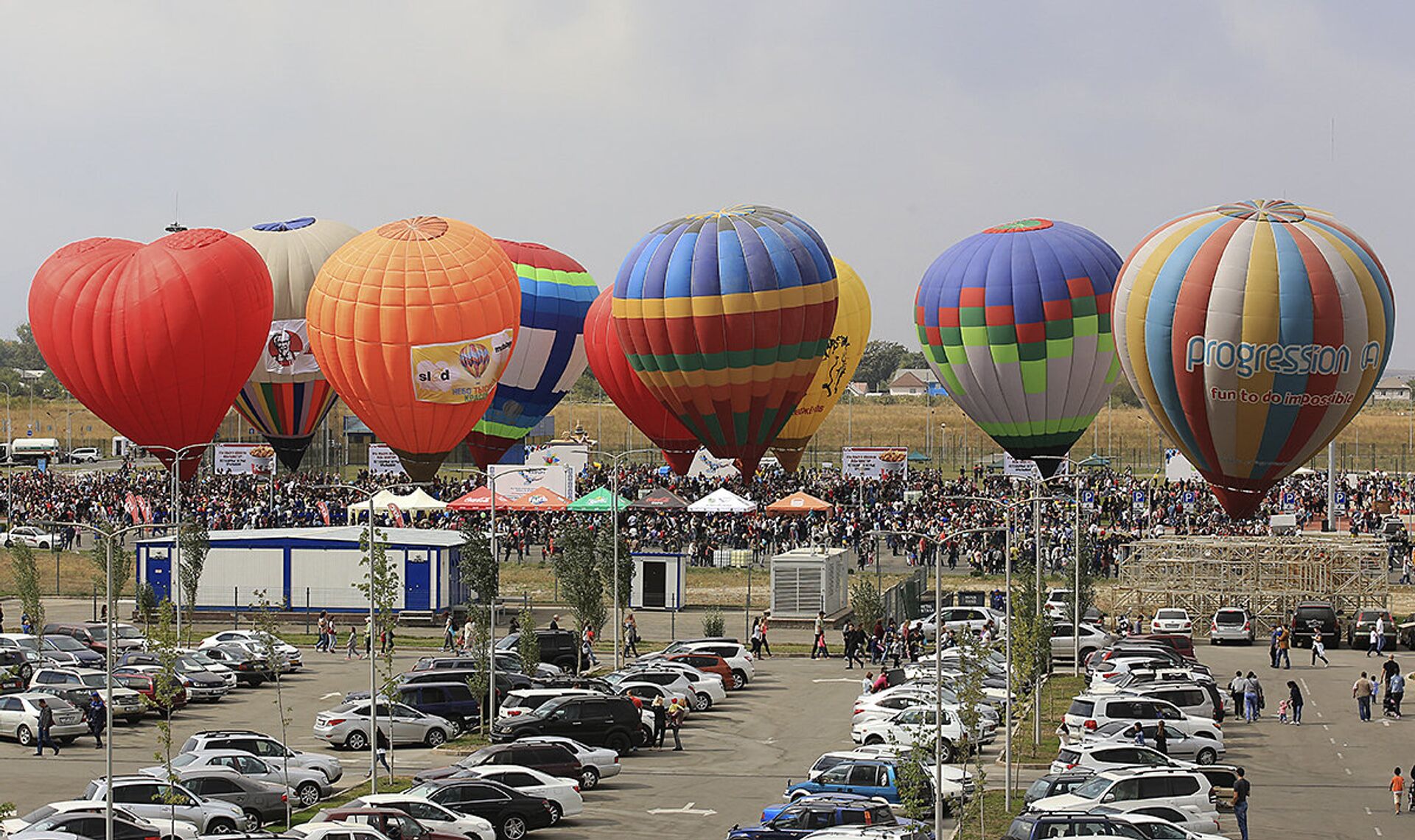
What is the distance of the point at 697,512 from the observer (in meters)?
76.3

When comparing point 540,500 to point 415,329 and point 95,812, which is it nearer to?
point 415,329

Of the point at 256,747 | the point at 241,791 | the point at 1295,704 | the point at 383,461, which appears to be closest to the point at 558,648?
the point at 256,747

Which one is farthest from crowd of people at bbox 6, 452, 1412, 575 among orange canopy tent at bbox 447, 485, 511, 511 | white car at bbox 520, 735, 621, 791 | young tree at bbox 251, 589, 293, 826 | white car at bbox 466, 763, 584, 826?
white car at bbox 466, 763, 584, 826

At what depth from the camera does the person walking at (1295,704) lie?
1780 inches

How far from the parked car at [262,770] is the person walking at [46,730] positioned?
700 centimetres

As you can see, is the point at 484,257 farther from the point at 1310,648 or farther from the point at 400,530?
the point at 1310,648

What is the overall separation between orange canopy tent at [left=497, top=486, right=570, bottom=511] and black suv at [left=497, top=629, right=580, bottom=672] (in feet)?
61.1

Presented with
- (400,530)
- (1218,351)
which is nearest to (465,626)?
(400,530)

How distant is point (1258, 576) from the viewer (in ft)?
202

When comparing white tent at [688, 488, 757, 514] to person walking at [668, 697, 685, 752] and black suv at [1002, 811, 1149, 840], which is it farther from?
black suv at [1002, 811, 1149, 840]

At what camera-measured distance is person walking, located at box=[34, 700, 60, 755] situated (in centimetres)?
4169

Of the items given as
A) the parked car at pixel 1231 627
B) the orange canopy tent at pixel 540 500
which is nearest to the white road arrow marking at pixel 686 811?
the parked car at pixel 1231 627

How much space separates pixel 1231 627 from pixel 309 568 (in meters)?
31.3

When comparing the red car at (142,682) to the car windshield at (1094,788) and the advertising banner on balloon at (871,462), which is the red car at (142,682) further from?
the advertising banner on balloon at (871,462)
